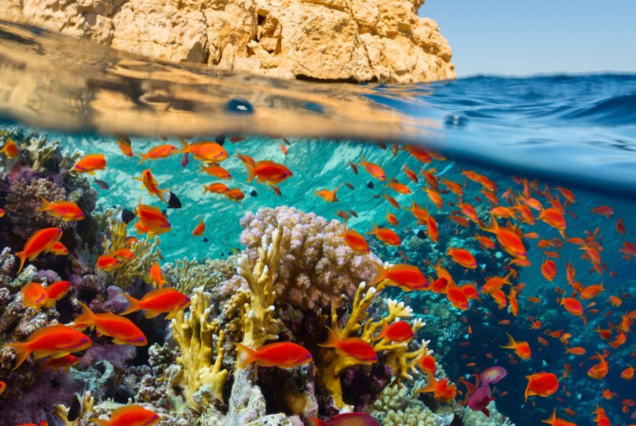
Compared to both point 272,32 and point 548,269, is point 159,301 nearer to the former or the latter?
point 272,32

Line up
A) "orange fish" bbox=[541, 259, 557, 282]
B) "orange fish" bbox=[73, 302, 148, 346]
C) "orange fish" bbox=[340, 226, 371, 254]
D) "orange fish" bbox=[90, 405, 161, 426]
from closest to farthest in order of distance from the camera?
"orange fish" bbox=[90, 405, 161, 426], "orange fish" bbox=[73, 302, 148, 346], "orange fish" bbox=[340, 226, 371, 254], "orange fish" bbox=[541, 259, 557, 282]

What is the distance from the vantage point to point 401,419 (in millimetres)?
5391

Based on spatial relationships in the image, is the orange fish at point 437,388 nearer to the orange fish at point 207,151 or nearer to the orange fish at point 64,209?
the orange fish at point 207,151

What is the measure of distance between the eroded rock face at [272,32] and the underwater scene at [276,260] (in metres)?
0.41

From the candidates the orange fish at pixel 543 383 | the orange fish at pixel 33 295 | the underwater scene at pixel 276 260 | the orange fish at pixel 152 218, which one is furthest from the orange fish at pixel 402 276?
the orange fish at pixel 33 295

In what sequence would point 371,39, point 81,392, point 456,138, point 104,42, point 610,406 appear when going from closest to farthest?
point 81,392
point 104,42
point 371,39
point 456,138
point 610,406

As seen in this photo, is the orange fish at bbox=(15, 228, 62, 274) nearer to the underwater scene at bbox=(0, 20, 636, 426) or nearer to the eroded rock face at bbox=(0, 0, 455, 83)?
the underwater scene at bbox=(0, 20, 636, 426)

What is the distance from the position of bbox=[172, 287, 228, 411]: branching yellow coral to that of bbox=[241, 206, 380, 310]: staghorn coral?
0.84m

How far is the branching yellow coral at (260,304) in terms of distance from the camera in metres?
3.99

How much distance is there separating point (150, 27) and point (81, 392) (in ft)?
20.9

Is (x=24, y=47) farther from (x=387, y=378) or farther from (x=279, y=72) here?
(x=387, y=378)

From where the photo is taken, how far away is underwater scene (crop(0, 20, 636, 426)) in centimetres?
411

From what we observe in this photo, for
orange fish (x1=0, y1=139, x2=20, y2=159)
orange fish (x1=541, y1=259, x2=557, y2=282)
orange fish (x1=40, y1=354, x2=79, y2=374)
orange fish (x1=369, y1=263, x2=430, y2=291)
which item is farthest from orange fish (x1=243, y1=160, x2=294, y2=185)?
orange fish (x1=541, y1=259, x2=557, y2=282)

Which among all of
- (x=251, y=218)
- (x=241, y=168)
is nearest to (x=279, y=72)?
(x=251, y=218)
